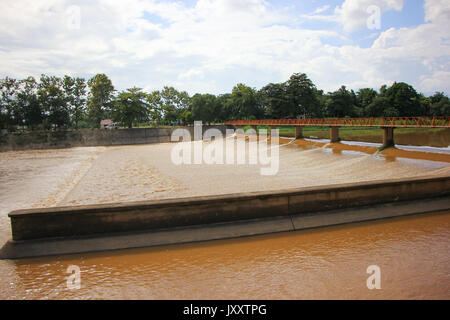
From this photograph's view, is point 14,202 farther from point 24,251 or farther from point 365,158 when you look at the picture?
point 365,158

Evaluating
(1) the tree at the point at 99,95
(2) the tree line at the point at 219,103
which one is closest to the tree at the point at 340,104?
(2) the tree line at the point at 219,103

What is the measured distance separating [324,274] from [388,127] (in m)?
25.6

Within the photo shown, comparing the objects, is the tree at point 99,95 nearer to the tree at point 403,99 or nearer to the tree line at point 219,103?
the tree line at point 219,103

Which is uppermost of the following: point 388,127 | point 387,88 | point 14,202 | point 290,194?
point 387,88


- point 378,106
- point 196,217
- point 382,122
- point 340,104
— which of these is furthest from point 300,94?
point 196,217

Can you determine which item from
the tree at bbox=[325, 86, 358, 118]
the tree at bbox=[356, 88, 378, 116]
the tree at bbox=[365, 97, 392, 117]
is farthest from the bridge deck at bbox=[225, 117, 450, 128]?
the tree at bbox=[356, 88, 378, 116]

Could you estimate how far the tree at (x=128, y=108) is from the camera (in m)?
76.1

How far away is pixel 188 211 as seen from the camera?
7648 millimetres

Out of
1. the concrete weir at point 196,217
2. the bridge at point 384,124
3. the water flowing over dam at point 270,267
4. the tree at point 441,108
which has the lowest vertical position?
the water flowing over dam at point 270,267

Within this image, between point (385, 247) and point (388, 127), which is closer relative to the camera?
point (385, 247)

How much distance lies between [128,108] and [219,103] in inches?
939

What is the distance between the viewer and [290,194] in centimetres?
820

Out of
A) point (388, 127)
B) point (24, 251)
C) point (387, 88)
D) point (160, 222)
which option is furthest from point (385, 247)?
point (387, 88)
